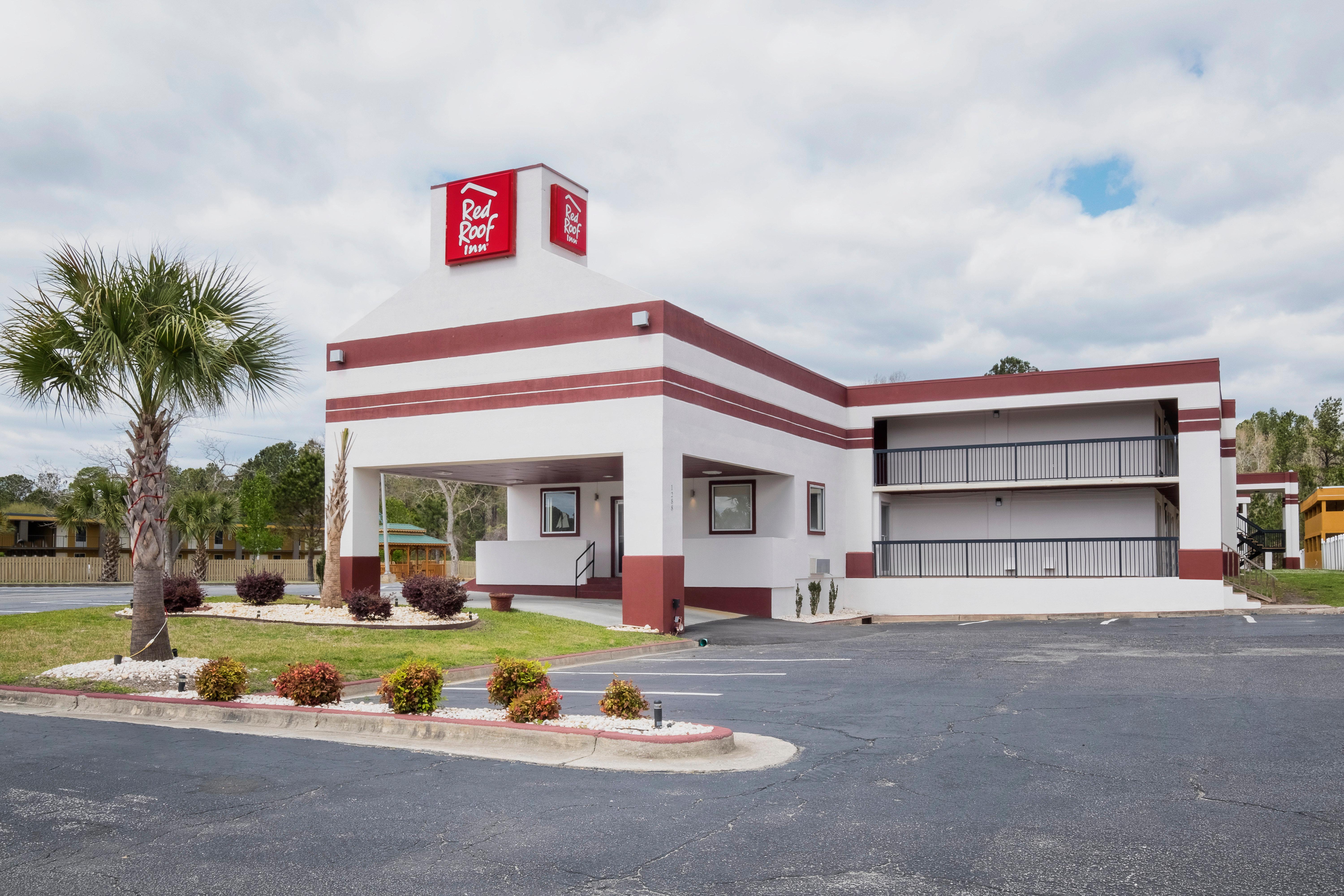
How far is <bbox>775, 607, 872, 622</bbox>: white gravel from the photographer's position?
27.7 meters

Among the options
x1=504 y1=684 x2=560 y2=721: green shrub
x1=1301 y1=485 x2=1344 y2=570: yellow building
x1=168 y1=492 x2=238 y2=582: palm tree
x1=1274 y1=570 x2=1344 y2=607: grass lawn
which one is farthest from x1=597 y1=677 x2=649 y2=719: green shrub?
x1=1301 y1=485 x2=1344 y2=570: yellow building

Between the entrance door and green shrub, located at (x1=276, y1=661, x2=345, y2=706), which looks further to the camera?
the entrance door

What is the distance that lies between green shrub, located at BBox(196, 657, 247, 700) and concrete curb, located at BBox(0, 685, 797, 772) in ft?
0.43

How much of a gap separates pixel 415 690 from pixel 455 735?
932 mm

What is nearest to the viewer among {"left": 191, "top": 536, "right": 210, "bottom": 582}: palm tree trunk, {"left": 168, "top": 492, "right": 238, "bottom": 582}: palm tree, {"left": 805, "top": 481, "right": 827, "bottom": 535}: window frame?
{"left": 191, "top": 536, "right": 210, "bottom": 582}: palm tree trunk

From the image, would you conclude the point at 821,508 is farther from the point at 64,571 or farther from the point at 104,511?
the point at 64,571

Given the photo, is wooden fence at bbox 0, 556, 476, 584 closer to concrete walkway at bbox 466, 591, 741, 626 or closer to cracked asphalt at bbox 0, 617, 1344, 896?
concrete walkway at bbox 466, 591, 741, 626

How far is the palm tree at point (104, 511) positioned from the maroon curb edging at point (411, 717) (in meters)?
30.4

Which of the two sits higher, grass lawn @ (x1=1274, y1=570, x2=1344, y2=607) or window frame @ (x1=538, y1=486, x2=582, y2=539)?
window frame @ (x1=538, y1=486, x2=582, y2=539)

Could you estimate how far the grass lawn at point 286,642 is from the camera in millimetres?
15602

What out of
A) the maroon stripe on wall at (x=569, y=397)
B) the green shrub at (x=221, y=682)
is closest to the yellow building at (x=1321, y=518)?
the maroon stripe on wall at (x=569, y=397)

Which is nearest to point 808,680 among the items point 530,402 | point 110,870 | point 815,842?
point 815,842

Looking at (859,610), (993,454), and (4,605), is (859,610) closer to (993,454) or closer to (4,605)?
(993,454)

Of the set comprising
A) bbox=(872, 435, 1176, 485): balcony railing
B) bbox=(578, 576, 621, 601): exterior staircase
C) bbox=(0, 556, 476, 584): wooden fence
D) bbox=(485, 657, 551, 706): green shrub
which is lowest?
bbox=(0, 556, 476, 584): wooden fence
